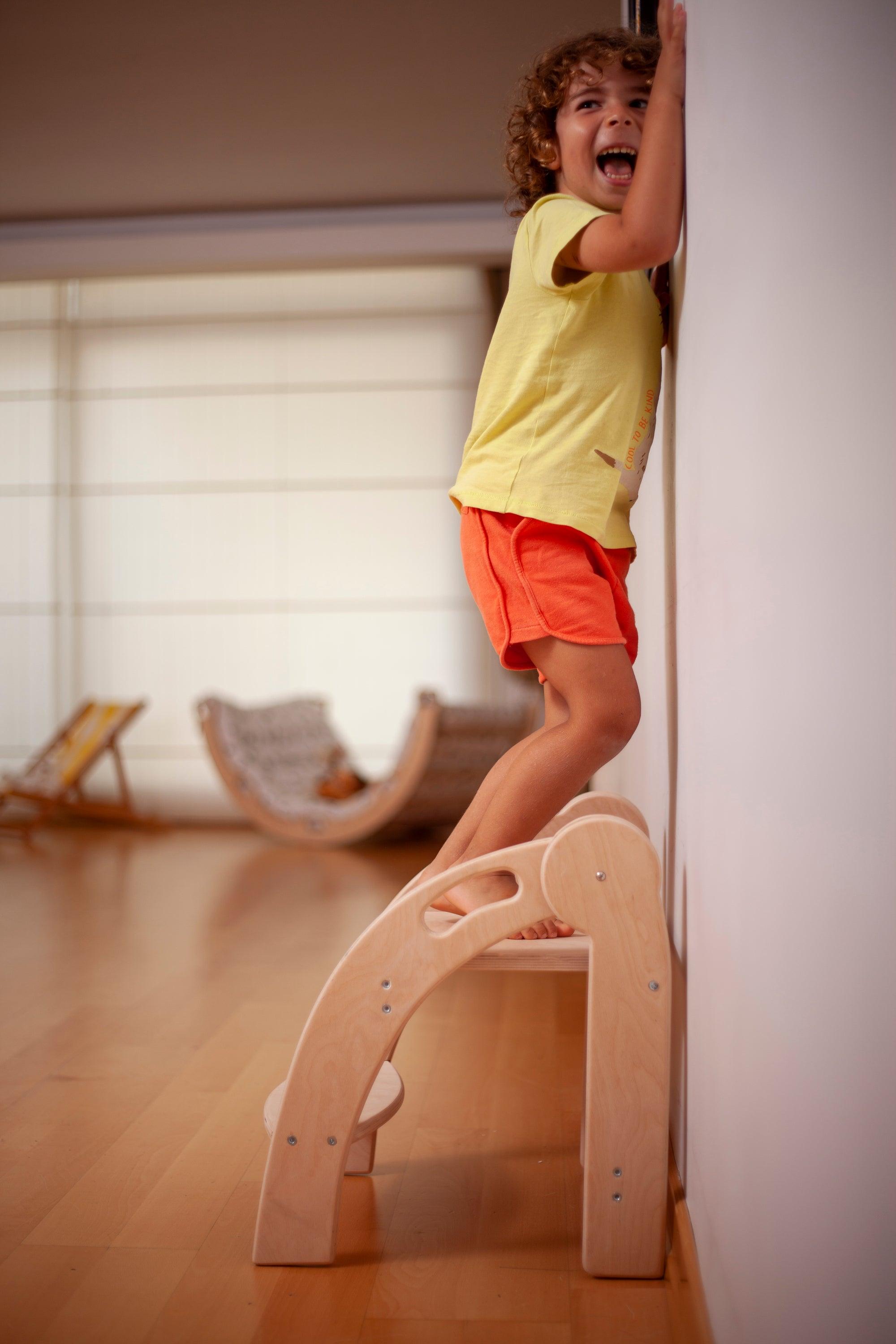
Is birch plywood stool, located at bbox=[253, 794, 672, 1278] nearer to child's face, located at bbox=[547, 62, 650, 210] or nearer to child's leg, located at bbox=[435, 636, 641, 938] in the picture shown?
child's leg, located at bbox=[435, 636, 641, 938]

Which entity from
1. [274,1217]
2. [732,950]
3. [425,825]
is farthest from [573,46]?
[425,825]

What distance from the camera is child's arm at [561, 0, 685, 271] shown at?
1087 millimetres

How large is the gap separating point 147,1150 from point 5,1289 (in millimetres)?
321

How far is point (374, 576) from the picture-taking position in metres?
5.32

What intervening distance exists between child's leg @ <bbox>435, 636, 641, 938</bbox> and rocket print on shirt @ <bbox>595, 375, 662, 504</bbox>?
190mm

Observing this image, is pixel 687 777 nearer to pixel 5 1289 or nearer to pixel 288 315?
pixel 5 1289

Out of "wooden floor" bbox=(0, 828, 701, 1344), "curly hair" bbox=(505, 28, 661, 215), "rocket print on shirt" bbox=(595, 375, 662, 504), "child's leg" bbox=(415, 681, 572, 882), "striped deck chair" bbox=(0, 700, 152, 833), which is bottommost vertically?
"wooden floor" bbox=(0, 828, 701, 1344)

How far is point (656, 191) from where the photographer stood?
43.1 inches

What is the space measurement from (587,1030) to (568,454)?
596 mm

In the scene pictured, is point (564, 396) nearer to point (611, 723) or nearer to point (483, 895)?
point (611, 723)

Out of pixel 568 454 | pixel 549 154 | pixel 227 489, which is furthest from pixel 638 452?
pixel 227 489

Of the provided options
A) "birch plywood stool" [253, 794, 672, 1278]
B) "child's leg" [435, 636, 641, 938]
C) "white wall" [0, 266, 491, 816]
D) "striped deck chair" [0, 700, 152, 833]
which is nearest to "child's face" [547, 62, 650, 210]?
"child's leg" [435, 636, 641, 938]

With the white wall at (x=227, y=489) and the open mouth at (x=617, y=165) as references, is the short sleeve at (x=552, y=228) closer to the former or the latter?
the open mouth at (x=617, y=165)

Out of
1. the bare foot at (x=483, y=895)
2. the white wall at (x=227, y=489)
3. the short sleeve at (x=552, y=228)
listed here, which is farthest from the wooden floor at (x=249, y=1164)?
the white wall at (x=227, y=489)
